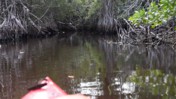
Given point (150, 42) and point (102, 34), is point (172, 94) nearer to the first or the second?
point (150, 42)

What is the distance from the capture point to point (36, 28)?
51.5 feet

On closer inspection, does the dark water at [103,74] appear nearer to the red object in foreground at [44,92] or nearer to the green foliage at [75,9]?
the red object in foreground at [44,92]

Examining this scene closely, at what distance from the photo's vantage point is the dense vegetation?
1038 centimetres

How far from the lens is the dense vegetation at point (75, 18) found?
10.4 meters

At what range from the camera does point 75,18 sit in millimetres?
19531

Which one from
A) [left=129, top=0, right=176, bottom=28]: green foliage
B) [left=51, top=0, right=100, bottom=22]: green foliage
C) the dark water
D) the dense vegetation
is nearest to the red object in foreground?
the dark water

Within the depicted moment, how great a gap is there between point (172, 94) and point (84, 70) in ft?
7.55

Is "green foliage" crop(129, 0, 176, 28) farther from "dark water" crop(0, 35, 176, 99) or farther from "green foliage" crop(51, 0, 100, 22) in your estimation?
"green foliage" crop(51, 0, 100, 22)

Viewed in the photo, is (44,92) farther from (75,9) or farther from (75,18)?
(75,18)

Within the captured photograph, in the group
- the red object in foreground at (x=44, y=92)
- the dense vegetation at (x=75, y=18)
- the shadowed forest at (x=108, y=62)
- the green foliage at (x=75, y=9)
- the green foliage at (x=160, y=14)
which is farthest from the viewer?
the green foliage at (x=75, y=9)

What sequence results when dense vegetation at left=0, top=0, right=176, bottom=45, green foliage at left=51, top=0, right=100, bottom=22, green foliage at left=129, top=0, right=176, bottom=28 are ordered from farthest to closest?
green foliage at left=51, top=0, right=100, bottom=22
dense vegetation at left=0, top=0, right=176, bottom=45
green foliage at left=129, top=0, right=176, bottom=28

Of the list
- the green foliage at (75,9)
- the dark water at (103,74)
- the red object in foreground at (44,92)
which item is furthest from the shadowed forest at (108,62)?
the red object in foreground at (44,92)

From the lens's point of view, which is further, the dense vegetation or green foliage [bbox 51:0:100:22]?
green foliage [bbox 51:0:100:22]

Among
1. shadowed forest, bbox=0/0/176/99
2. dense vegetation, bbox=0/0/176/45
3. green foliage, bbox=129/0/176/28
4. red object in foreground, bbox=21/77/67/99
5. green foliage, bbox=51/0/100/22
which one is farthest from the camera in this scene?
green foliage, bbox=51/0/100/22
